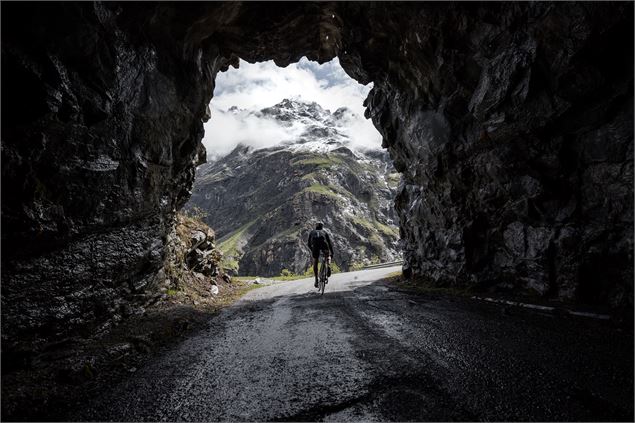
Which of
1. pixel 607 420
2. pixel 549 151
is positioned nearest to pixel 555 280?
pixel 549 151

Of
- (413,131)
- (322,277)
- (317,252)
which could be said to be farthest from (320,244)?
(413,131)

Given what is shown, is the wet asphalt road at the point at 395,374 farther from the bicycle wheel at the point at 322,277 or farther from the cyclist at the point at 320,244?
the cyclist at the point at 320,244

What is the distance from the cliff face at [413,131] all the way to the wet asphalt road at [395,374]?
264 cm

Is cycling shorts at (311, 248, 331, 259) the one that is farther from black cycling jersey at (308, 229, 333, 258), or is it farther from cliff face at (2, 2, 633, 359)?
cliff face at (2, 2, 633, 359)

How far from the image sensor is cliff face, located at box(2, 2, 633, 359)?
6.47 meters

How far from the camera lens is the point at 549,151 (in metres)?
9.09

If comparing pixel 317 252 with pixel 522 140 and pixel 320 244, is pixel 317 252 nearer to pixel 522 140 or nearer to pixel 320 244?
pixel 320 244

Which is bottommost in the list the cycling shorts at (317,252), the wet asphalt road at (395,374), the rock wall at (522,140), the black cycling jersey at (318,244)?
the wet asphalt road at (395,374)

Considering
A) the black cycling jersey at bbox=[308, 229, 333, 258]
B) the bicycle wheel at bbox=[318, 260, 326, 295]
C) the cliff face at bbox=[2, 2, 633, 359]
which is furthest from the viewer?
the black cycling jersey at bbox=[308, 229, 333, 258]

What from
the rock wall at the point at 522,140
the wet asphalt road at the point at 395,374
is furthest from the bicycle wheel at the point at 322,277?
the wet asphalt road at the point at 395,374

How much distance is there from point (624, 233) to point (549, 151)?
3.00 meters

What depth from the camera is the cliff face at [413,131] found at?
6473mm

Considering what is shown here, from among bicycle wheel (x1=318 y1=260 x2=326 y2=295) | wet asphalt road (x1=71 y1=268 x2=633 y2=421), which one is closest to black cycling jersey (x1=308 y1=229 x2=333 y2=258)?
bicycle wheel (x1=318 y1=260 x2=326 y2=295)

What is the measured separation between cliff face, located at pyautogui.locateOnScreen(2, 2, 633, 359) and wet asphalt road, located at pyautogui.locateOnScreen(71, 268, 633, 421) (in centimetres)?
Answer: 264
